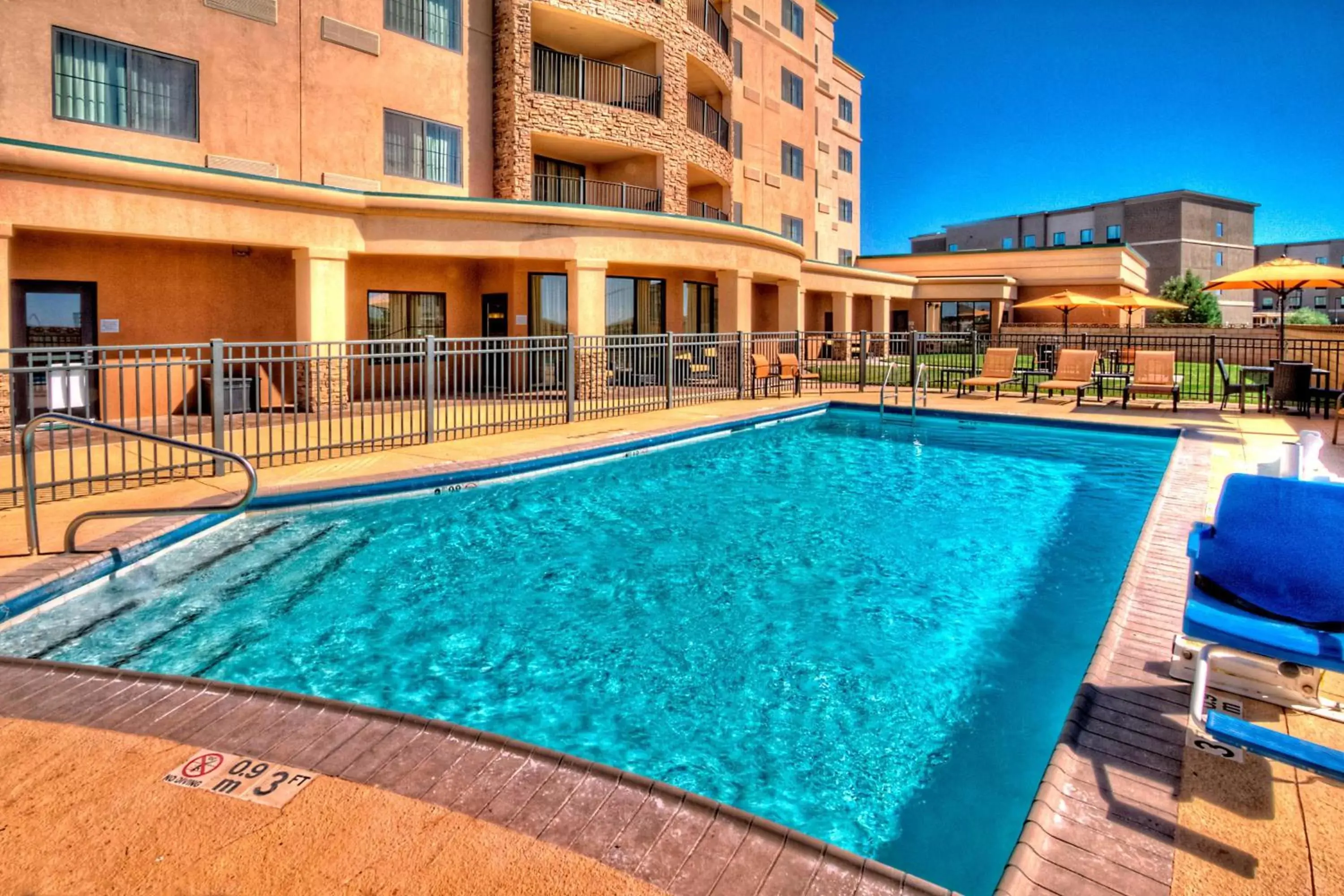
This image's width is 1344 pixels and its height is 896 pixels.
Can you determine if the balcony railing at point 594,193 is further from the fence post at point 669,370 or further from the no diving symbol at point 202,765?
the no diving symbol at point 202,765

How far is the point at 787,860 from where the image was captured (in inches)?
103

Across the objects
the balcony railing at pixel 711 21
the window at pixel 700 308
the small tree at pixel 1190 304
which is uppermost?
the balcony railing at pixel 711 21

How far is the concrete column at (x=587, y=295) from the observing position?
712 inches

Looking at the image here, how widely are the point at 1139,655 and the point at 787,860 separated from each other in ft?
8.55

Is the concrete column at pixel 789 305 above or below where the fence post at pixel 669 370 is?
above

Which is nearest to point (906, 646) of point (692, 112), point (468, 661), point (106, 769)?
point (468, 661)

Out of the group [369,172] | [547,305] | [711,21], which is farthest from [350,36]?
[711,21]

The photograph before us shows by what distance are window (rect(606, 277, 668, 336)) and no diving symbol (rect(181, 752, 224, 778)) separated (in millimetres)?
19386

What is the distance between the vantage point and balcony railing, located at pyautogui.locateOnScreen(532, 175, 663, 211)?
22.3 m

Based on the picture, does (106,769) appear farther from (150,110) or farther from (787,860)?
(150,110)

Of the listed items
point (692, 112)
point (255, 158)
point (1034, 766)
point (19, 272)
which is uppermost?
point (692, 112)

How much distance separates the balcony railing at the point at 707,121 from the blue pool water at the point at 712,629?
18855 millimetres

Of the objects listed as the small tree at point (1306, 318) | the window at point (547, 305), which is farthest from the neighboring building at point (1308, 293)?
the window at point (547, 305)

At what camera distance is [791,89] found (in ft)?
108
